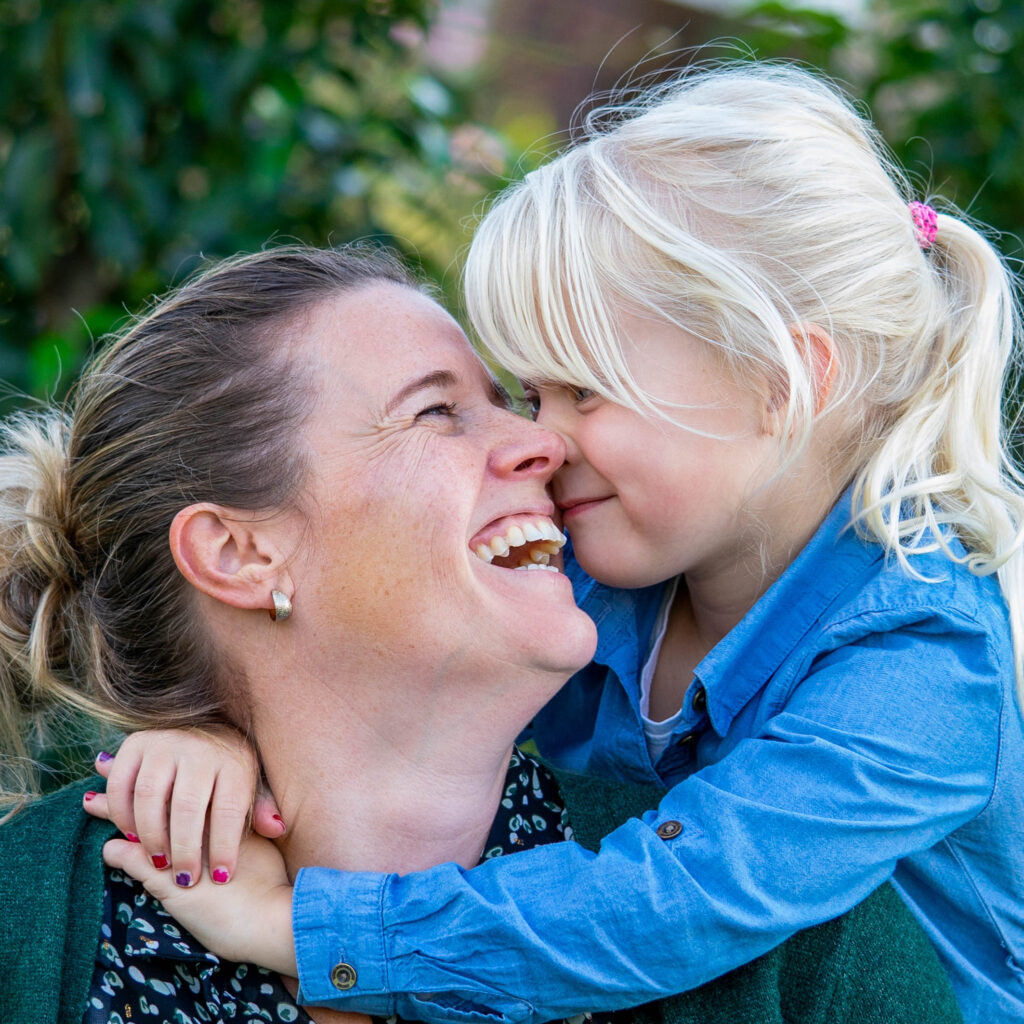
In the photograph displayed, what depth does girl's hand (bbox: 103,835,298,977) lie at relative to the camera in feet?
5.91

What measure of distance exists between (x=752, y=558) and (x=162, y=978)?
1256mm

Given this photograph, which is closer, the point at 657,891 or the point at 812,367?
the point at 657,891

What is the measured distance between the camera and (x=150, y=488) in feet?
6.70

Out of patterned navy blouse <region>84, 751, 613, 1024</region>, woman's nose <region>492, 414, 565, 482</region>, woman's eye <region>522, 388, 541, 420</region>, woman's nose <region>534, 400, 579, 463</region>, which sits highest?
woman's nose <region>492, 414, 565, 482</region>

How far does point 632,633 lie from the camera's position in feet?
8.36

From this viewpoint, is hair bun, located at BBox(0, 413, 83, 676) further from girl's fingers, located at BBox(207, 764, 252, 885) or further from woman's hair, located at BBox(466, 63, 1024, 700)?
woman's hair, located at BBox(466, 63, 1024, 700)

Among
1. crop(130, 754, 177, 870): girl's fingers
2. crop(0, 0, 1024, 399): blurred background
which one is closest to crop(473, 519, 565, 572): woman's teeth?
crop(130, 754, 177, 870): girl's fingers

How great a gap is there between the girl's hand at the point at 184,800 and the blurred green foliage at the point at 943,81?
9.04 ft

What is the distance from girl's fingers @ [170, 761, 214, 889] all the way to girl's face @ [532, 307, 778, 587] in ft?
2.60

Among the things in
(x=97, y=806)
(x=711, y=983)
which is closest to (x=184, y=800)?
(x=97, y=806)

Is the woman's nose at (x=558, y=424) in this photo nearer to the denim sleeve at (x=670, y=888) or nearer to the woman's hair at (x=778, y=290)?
the woman's hair at (x=778, y=290)

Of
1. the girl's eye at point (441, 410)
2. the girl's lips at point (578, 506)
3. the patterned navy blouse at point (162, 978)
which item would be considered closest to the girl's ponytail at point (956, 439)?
the girl's lips at point (578, 506)

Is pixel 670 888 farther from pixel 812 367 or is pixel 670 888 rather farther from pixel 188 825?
pixel 812 367

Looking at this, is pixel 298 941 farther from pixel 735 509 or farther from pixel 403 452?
pixel 735 509
